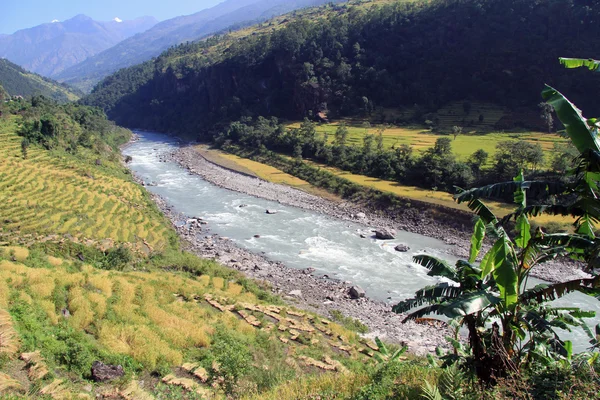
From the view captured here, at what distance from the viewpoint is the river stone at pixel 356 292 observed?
58.5 feet

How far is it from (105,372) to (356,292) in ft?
39.5

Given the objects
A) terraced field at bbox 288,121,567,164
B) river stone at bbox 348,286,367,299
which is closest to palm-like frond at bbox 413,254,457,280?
river stone at bbox 348,286,367,299

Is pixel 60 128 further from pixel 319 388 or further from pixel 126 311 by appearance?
pixel 319 388

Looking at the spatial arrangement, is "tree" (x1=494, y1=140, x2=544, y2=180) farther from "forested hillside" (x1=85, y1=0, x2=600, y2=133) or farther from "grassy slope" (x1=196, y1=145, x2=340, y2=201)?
"forested hillside" (x1=85, y1=0, x2=600, y2=133)

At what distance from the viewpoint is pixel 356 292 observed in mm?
17859

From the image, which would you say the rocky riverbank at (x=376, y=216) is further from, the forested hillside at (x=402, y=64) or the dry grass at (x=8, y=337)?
the forested hillside at (x=402, y=64)

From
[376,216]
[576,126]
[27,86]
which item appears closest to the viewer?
[576,126]

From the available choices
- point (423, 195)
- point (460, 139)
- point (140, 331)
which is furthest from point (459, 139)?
point (140, 331)

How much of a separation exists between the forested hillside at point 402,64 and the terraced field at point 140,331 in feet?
162

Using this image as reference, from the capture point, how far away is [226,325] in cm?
1161

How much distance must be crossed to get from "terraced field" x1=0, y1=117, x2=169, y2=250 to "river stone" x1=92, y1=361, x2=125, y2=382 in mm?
13972

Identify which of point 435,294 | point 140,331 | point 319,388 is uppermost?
point 435,294

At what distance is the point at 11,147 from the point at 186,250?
71.0ft

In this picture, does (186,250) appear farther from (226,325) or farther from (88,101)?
(88,101)
